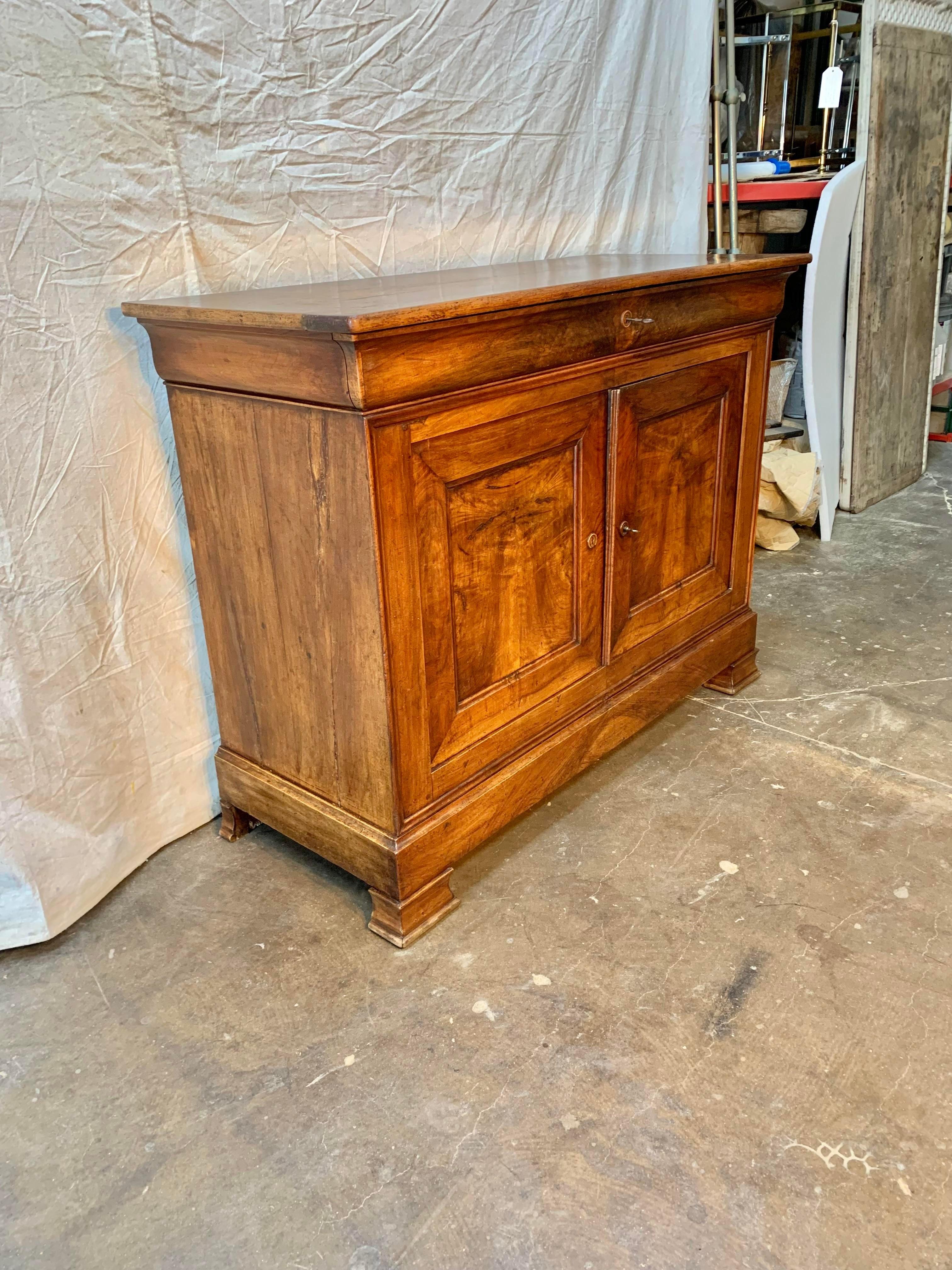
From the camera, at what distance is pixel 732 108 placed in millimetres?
2666

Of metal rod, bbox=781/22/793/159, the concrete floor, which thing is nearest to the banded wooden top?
the concrete floor

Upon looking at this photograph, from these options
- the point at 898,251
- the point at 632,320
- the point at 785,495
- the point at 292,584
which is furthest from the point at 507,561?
the point at 898,251

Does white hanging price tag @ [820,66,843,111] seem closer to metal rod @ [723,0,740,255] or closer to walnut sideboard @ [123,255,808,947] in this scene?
metal rod @ [723,0,740,255]

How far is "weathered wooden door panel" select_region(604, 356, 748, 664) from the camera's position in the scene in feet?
5.76

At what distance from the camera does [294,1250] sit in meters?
1.10

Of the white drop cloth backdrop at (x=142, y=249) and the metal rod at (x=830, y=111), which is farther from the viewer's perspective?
the metal rod at (x=830, y=111)

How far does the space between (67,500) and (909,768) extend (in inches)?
64.3

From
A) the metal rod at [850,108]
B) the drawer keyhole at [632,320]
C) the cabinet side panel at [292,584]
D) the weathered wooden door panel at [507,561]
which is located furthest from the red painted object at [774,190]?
the cabinet side panel at [292,584]

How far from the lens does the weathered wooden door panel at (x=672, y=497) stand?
69.1 inches

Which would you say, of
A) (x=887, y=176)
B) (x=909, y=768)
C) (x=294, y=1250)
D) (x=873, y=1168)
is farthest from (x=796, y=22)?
(x=294, y=1250)

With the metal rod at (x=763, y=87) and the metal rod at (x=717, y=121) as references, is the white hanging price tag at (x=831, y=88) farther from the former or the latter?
the metal rod at (x=717, y=121)

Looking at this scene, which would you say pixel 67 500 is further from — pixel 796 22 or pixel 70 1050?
pixel 796 22

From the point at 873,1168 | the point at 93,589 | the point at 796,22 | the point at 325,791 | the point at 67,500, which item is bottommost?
the point at 873,1168

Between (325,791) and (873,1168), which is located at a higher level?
(325,791)
